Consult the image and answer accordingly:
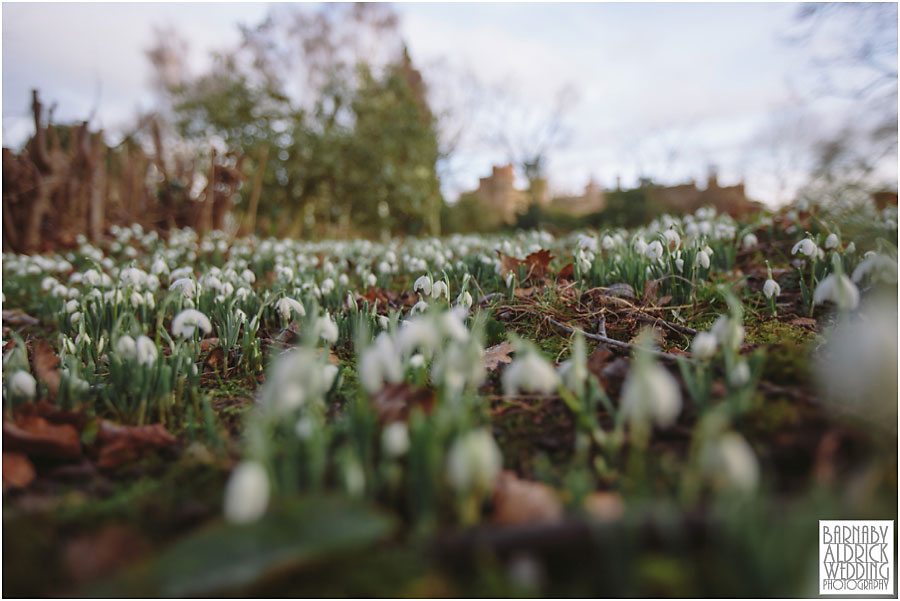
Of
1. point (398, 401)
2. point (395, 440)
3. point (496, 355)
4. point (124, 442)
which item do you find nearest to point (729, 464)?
point (395, 440)

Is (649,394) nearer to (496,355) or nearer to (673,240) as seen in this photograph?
(496,355)

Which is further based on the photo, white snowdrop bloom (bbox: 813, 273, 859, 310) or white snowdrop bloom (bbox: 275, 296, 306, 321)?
white snowdrop bloom (bbox: 275, 296, 306, 321)

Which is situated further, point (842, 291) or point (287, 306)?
point (287, 306)

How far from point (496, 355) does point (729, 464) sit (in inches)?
41.3

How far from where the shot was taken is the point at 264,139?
1223 cm

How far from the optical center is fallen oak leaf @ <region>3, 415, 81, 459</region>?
108cm

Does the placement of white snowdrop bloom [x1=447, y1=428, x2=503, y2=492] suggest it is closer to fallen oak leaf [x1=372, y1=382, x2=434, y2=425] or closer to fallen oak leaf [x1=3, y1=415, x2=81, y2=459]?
fallen oak leaf [x1=372, y1=382, x2=434, y2=425]

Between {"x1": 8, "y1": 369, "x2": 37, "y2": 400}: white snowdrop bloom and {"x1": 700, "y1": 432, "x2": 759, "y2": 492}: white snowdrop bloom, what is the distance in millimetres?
1425

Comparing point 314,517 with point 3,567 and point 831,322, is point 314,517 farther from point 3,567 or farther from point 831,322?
point 831,322

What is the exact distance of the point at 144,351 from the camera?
129 cm

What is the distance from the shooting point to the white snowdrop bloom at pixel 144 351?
1278 millimetres

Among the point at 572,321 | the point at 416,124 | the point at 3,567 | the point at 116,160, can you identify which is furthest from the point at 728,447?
the point at 416,124

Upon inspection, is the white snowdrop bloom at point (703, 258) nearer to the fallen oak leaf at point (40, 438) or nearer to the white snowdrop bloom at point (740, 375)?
the white snowdrop bloom at point (740, 375)

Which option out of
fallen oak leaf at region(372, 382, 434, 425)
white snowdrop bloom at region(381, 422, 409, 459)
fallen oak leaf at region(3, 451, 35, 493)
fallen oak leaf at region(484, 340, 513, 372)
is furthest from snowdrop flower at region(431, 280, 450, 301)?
fallen oak leaf at region(3, 451, 35, 493)
